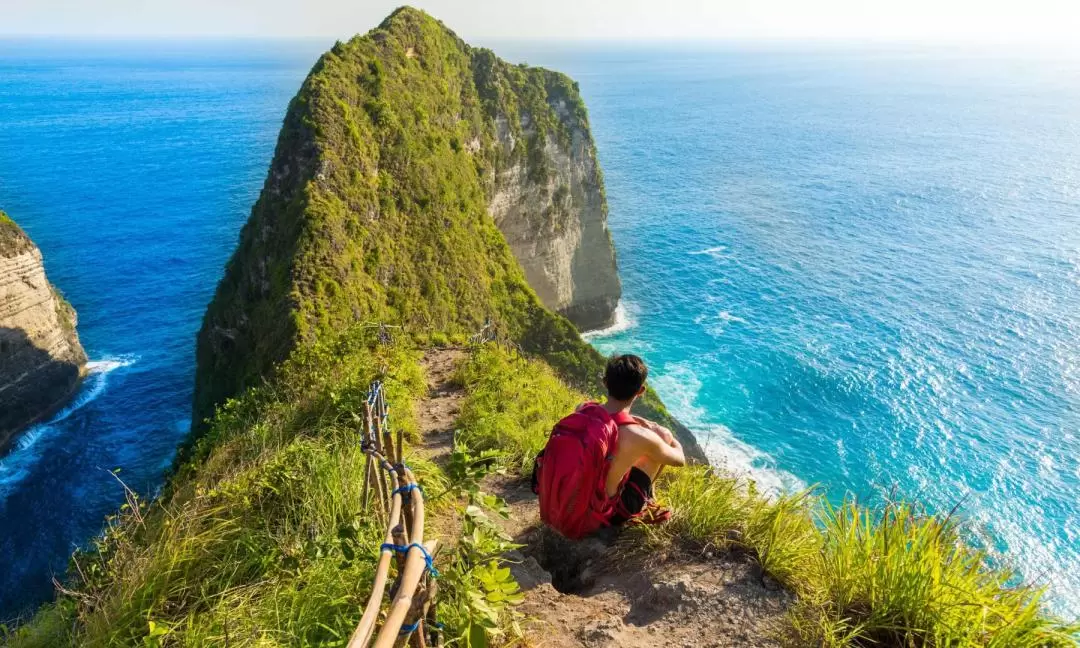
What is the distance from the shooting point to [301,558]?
474cm

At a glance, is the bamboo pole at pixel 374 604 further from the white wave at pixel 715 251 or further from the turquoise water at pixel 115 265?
the white wave at pixel 715 251

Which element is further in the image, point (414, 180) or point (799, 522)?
point (414, 180)

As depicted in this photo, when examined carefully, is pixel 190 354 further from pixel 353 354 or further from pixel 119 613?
pixel 119 613

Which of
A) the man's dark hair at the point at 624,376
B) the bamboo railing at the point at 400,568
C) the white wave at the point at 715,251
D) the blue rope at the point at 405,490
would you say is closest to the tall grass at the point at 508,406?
the man's dark hair at the point at 624,376

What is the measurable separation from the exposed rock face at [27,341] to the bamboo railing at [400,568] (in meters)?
37.7

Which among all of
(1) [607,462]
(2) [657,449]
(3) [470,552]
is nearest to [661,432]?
(2) [657,449]

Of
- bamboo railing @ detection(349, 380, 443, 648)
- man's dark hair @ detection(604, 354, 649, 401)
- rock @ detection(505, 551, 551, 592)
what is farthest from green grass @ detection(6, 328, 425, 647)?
man's dark hair @ detection(604, 354, 649, 401)

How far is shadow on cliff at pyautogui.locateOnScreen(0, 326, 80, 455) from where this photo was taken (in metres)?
33.1

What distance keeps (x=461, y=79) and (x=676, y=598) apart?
151ft

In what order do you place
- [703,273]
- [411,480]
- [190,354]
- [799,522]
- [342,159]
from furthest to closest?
[703,273] → [190,354] → [342,159] → [799,522] → [411,480]

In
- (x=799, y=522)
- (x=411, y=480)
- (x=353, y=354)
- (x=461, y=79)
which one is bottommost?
(x=353, y=354)

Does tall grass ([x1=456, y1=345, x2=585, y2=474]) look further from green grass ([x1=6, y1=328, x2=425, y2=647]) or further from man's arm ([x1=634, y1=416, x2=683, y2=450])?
man's arm ([x1=634, y1=416, x2=683, y2=450])

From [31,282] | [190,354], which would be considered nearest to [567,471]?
[31,282]

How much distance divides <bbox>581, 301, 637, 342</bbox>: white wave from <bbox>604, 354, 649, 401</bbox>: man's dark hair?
44842mm
